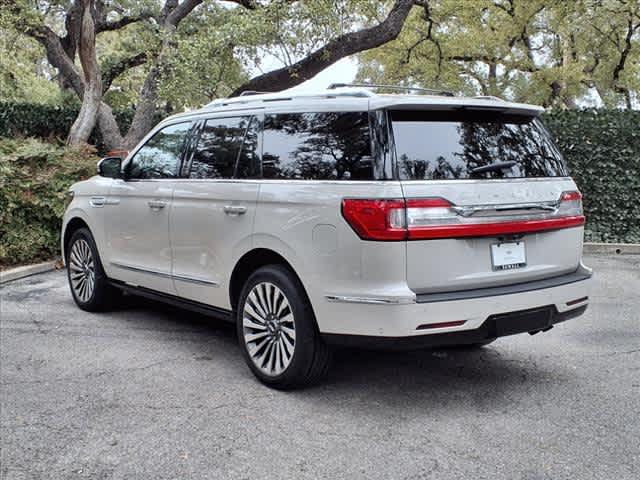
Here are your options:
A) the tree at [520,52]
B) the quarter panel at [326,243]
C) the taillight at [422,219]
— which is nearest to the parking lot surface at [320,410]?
the quarter panel at [326,243]

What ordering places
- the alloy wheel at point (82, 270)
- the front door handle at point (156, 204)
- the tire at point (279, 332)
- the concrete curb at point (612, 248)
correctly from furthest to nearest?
the concrete curb at point (612, 248) < the alloy wheel at point (82, 270) < the front door handle at point (156, 204) < the tire at point (279, 332)

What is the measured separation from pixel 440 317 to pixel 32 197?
7.00 meters

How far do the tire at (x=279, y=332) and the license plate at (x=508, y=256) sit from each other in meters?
1.15

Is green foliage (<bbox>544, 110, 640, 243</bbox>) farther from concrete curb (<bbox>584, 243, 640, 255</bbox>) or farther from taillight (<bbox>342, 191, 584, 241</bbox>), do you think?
taillight (<bbox>342, 191, 584, 241</bbox>)

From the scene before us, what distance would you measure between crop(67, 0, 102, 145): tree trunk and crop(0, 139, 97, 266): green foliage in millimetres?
2975

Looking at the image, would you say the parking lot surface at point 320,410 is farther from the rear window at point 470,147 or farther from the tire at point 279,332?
the rear window at point 470,147

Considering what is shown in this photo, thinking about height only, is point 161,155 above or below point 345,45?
below

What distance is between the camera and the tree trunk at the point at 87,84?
41.1 feet

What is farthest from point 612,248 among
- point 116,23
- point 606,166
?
point 116,23

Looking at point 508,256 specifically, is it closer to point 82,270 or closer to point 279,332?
point 279,332

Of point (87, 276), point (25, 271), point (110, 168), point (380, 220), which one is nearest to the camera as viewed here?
point (380, 220)

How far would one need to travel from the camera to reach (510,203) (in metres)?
3.91

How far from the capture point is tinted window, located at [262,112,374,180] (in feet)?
12.6

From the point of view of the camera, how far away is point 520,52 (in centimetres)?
2270
